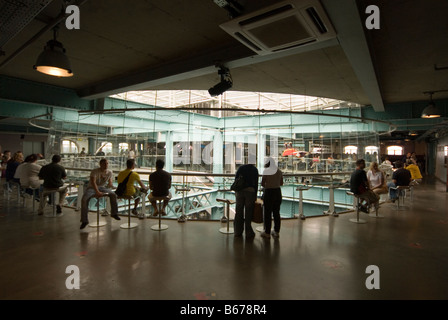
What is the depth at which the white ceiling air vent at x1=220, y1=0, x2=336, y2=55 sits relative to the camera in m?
3.08

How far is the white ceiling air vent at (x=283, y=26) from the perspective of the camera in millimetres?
3080

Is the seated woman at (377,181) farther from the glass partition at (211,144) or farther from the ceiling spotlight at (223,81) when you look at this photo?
the ceiling spotlight at (223,81)

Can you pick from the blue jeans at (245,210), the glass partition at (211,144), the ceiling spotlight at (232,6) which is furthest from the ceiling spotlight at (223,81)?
the blue jeans at (245,210)

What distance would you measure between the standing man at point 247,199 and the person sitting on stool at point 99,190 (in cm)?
244

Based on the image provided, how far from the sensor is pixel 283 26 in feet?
11.7

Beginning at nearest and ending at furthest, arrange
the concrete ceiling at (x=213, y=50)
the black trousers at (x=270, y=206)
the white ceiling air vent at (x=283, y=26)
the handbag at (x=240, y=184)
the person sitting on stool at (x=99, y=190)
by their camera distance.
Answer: the white ceiling air vent at (x=283, y=26) < the concrete ceiling at (x=213, y=50) < the handbag at (x=240, y=184) < the black trousers at (x=270, y=206) < the person sitting on stool at (x=99, y=190)

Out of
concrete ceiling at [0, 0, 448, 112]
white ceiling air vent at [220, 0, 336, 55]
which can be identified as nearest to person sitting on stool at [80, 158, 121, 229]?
concrete ceiling at [0, 0, 448, 112]

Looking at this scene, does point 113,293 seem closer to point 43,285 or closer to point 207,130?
point 43,285

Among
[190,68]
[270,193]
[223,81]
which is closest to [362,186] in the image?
[270,193]

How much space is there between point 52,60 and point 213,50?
9.87 ft

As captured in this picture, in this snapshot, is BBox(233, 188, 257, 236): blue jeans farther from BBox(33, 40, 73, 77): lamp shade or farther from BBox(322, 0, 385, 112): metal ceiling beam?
BBox(33, 40, 73, 77): lamp shade

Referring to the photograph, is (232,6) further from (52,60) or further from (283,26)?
(52,60)

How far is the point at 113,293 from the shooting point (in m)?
2.52
